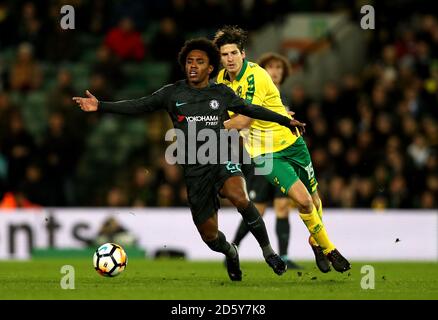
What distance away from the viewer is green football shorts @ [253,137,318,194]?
9984 millimetres

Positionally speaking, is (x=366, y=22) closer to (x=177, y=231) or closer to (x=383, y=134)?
(x=383, y=134)

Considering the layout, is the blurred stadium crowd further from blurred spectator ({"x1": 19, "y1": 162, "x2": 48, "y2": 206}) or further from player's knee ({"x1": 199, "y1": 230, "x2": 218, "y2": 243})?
player's knee ({"x1": 199, "y1": 230, "x2": 218, "y2": 243})

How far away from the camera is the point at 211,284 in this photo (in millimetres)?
9547

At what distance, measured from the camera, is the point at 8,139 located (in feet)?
54.2

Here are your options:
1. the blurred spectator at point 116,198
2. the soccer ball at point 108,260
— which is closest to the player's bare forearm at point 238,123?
the soccer ball at point 108,260

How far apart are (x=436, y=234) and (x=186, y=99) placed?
7.10 metres

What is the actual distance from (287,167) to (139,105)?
5.13ft

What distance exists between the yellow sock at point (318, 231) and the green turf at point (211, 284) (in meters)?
0.32

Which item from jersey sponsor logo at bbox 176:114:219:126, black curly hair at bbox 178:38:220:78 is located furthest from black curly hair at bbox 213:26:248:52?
jersey sponsor logo at bbox 176:114:219:126

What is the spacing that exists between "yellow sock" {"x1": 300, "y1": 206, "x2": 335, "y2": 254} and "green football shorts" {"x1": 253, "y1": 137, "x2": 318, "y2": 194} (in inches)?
12.7

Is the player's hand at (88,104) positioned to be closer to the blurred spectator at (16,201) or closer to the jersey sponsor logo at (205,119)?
the jersey sponsor logo at (205,119)

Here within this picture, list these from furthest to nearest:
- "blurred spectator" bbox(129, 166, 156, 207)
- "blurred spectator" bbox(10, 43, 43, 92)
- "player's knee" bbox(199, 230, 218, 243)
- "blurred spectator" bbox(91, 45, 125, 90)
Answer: "blurred spectator" bbox(10, 43, 43, 92) → "blurred spectator" bbox(91, 45, 125, 90) → "blurred spectator" bbox(129, 166, 156, 207) → "player's knee" bbox(199, 230, 218, 243)
